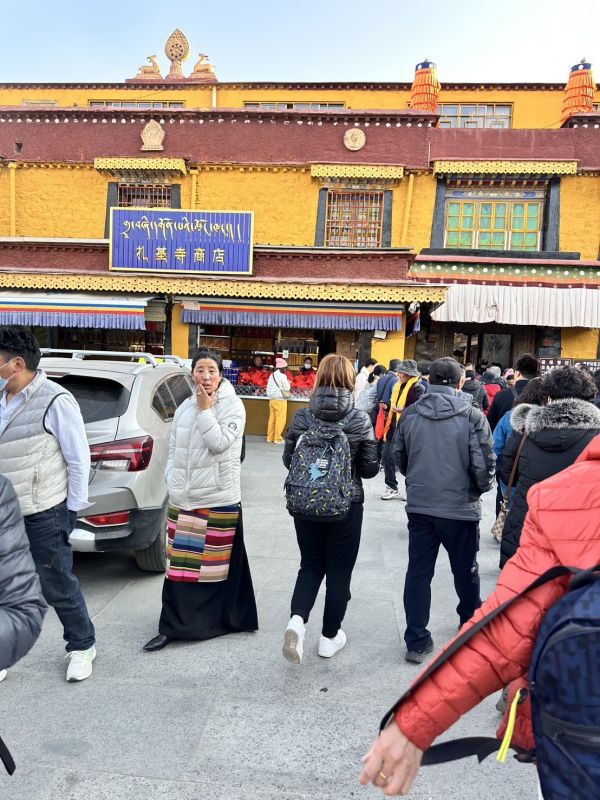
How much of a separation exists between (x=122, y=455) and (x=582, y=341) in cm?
1397

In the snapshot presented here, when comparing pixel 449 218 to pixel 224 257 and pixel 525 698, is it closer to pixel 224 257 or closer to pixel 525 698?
pixel 224 257

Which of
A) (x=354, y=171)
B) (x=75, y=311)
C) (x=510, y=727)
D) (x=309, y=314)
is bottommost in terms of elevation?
(x=510, y=727)

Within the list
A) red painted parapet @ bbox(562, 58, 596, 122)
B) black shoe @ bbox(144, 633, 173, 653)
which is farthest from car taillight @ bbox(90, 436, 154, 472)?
red painted parapet @ bbox(562, 58, 596, 122)

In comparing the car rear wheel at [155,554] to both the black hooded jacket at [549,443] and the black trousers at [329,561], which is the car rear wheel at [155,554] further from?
the black hooded jacket at [549,443]

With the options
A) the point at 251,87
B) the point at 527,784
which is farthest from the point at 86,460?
the point at 251,87

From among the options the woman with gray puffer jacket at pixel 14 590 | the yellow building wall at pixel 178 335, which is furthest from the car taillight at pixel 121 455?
the yellow building wall at pixel 178 335

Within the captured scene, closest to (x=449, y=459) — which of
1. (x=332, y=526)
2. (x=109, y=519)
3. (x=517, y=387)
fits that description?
(x=332, y=526)

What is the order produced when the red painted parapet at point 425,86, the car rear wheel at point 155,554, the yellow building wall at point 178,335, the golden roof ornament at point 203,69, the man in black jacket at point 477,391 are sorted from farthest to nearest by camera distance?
the golden roof ornament at point 203,69 → the red painted parapet at point 425,86 → the yellow building wall at point 178,335 → the man in black jacket at point 477,391 → the car rear wheel at point 155,554

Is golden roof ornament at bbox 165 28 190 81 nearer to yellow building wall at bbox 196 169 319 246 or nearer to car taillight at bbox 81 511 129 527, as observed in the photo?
yellow building wall at bbox 196 169 319 246

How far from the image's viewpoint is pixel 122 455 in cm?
435

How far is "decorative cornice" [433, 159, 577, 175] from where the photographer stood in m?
14.9

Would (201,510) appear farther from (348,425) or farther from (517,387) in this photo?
(517,387)

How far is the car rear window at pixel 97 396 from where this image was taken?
4.50m

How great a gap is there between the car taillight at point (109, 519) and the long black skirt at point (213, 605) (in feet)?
2.58
